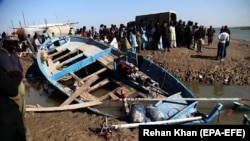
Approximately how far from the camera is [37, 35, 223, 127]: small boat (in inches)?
222

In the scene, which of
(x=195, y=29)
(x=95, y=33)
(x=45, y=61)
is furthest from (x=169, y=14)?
(x=45, y=61)

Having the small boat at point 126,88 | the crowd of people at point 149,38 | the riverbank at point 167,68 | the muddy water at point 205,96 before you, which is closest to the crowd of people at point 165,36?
the crowd of people at point 149,38

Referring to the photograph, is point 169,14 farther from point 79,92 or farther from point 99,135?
point 99,135

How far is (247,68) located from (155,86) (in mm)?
5435

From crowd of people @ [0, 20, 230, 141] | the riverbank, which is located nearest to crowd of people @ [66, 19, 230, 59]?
crowd of people @ [0, 20, 230, 141]

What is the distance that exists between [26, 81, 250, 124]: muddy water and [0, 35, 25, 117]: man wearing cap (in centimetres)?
300

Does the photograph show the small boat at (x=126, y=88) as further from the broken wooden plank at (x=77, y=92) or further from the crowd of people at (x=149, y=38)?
the crowd of people at (x=149, y=38)

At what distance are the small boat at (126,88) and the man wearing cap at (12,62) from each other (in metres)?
2.41

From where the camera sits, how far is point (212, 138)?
3.95m

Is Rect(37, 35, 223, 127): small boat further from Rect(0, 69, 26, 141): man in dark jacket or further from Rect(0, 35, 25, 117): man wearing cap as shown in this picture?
Rect(0, 69, 26, 141): man in dark jacket

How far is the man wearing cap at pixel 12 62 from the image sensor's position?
359cm

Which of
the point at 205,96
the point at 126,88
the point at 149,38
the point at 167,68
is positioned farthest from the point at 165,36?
Answer: the point at 126,88

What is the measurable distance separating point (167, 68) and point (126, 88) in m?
3.95

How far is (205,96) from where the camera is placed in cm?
871
